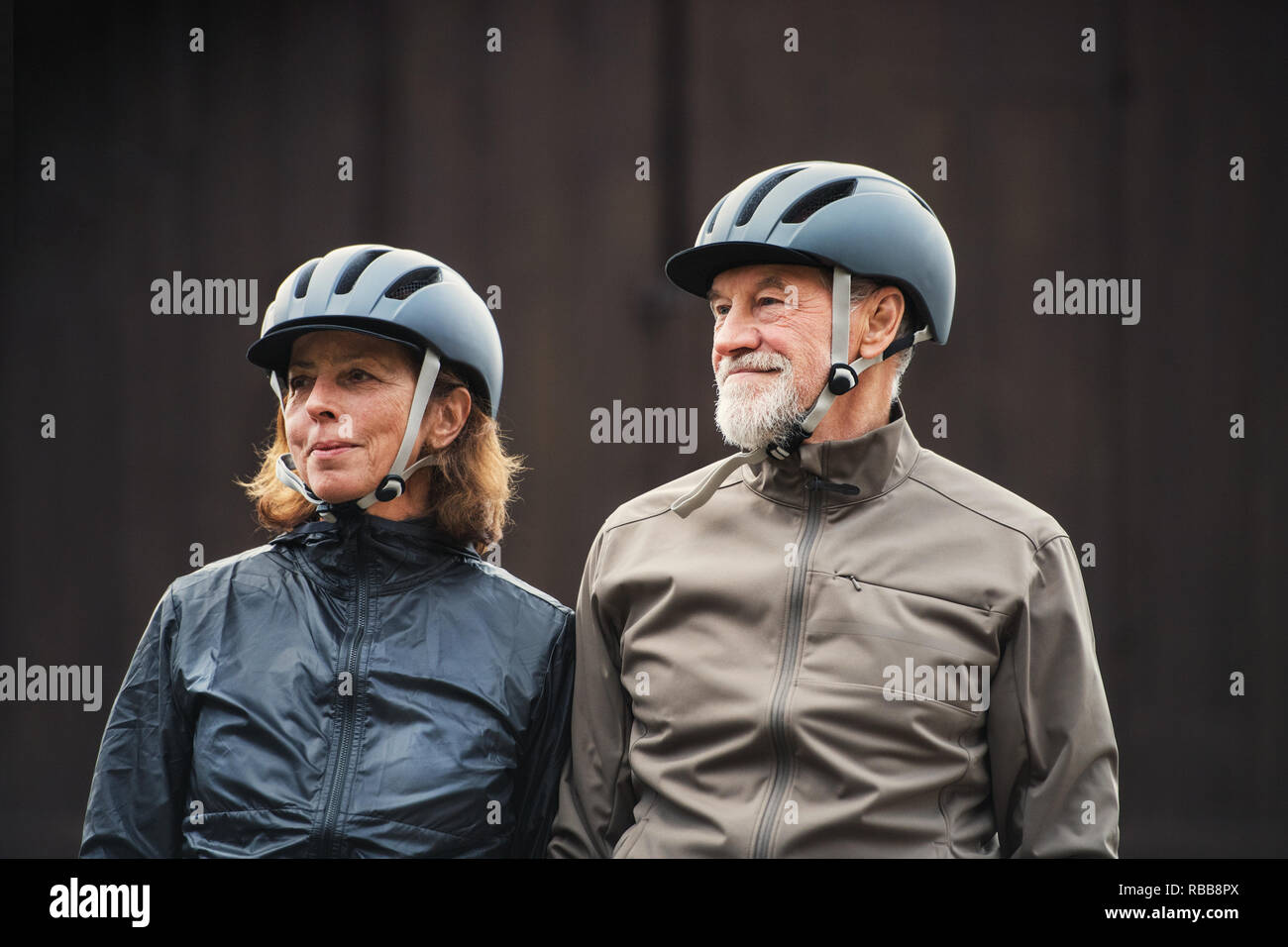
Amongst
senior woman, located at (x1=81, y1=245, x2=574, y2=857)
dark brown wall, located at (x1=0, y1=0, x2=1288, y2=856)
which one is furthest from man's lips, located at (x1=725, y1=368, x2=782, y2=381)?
dark brown wall, located at (x1=0, y1=0, x2=1288, y2=856)

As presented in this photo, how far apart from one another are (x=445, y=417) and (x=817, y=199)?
100cm

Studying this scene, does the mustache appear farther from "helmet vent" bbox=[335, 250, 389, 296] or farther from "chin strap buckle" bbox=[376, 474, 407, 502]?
"helmet vent" bbox=[335, 250, 389, 296]

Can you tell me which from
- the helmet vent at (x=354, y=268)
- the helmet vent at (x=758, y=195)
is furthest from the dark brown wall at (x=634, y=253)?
the helmet vent at (x=758, y=195)

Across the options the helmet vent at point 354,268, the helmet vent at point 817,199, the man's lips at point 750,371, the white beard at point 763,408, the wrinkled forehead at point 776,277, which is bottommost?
the white beard at point 763,408

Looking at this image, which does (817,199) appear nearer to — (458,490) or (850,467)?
(850,467)

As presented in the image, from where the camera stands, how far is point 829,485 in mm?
2795

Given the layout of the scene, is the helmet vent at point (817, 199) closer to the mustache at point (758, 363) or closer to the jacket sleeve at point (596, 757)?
the mustache at point (758, 363)

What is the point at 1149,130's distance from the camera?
208 inches

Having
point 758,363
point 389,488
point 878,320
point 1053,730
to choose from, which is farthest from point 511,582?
point 1053,730

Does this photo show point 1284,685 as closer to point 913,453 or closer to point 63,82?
point 913,453

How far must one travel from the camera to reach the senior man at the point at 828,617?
101 inches

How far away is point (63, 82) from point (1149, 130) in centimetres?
435

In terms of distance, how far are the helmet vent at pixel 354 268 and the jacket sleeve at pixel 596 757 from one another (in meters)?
0.87
